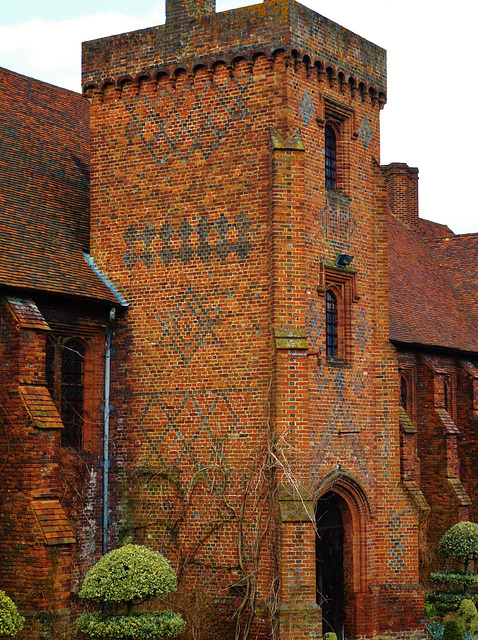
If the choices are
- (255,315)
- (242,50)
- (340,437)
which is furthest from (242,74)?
(340,437)

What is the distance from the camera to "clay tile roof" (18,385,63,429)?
1695 cm

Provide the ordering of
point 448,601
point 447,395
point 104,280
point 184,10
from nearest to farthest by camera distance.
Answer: point 184,10
point 104,280
point 448,601
point 447,395

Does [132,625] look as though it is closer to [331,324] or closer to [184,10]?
[331,324]

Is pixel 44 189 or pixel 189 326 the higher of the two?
pixel 44 189

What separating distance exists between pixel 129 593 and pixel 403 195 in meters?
23.8

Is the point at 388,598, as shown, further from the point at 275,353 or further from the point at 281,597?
the point at 275,353

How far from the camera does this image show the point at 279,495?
17906 mm

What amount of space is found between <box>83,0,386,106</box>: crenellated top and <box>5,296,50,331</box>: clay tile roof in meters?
5.42

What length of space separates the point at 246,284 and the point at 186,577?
18.1 feet

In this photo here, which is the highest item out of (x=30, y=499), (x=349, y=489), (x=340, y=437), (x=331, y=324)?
(x=331, y=324)

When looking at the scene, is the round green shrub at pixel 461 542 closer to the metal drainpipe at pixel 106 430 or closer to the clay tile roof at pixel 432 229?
the metal drainpipe at pixel 106 430

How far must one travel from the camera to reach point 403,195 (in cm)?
3634

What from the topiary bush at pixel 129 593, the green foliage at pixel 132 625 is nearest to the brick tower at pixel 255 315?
the green foliage at pixel 132 625

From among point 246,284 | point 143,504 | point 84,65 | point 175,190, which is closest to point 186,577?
point 143,504
